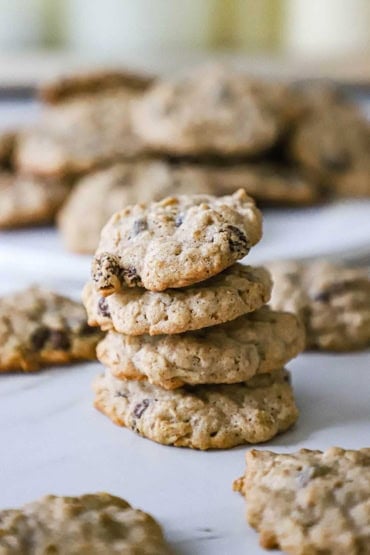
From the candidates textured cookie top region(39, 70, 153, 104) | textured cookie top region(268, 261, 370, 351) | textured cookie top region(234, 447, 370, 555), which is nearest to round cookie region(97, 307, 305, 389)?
textured cookie top region(234, 447, 370, 555)

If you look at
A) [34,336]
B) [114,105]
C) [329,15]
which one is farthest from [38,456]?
[329,15]

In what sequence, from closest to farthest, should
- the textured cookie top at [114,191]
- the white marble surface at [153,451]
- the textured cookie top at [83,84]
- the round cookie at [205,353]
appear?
1. the white marble surface at [153,451]
2. the round cookie at [205,353]
3. the textured cookie top at [114,191]
4. the textured cookie top at [83,84]

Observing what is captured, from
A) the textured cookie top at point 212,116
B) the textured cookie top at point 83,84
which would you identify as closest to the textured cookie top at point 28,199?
the textured cookie top at point 212,116

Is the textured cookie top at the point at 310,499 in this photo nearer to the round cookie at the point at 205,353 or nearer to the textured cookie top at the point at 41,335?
the round cookie at the point at 205,353

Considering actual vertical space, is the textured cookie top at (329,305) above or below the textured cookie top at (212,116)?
below

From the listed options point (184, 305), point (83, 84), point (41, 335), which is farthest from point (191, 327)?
point (83, 84)

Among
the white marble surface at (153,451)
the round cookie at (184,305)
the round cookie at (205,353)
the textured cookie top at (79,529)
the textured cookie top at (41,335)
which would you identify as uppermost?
the round cookie at (184,305)

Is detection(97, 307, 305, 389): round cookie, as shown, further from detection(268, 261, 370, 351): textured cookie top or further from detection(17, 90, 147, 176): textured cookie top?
detection(17, 90, 147, 176): textured cookie top
